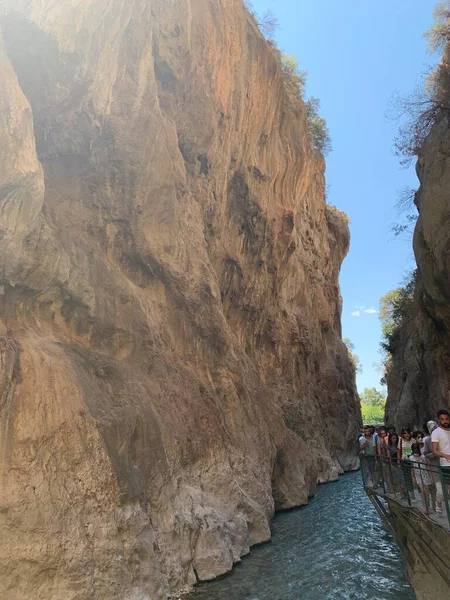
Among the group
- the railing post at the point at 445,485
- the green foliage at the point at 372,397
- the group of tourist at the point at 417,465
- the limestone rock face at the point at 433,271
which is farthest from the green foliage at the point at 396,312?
the green foliage at the point at 372,397

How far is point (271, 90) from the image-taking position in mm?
25562

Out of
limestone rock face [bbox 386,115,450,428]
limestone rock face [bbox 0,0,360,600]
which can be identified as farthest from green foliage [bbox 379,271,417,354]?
limestone rock face [bbox 0,0,360,600]

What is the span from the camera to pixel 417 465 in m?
9.39

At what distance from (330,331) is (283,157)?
1702 centimetres

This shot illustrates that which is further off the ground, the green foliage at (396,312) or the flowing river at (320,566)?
the green foliage at (396,312)

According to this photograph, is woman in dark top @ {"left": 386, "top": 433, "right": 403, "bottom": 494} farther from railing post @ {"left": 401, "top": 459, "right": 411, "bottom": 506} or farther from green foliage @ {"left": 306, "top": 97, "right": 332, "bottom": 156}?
green foliage @ {"left": 306, "top": 97, "right": 332, "bottom": 156}

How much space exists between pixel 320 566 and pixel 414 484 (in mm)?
3248

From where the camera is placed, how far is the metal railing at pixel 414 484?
722 cm

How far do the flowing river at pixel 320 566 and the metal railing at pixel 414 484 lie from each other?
4.83 ft

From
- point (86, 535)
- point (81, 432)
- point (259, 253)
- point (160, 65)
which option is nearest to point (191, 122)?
point (160, 65)

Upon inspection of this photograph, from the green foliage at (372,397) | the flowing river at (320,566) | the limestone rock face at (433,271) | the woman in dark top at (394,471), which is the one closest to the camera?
the flowing river at (320,566)

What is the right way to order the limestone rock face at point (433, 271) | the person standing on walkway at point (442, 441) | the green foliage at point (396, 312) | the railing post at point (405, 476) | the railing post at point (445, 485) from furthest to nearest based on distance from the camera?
the green foliage at point (396, 312), the limestone rock face at point (433, 271), the railing post at point (405, 476), the person standing on walkway at point (442, 441), the railing post at point (445, 485)

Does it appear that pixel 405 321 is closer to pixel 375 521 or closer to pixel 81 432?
pixel 375 521

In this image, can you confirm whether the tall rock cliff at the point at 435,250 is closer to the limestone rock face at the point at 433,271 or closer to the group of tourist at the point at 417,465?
the limestone rock face at the point at 433,271
